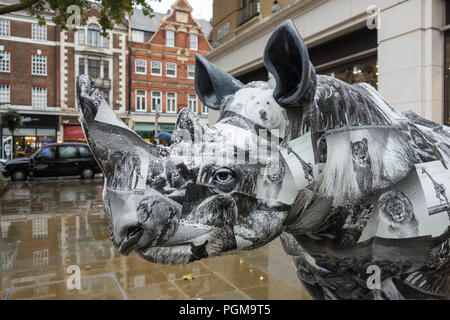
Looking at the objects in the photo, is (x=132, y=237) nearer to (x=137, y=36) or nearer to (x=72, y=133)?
(x=72, y=133)

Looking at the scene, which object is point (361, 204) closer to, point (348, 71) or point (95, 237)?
point (348, 71)

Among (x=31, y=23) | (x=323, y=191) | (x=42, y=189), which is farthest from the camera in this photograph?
(x=31, y=23)

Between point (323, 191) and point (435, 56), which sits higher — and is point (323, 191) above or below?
below

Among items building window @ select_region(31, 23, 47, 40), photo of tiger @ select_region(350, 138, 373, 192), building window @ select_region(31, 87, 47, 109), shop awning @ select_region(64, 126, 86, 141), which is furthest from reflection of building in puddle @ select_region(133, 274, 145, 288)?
building window @ select_region(31, 23, 47, 40)

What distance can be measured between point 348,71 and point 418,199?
5.46m

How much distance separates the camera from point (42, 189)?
1301cm

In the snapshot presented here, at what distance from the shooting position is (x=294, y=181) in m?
1.05

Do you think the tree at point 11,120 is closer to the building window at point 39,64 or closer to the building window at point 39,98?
the building window at point 39,98

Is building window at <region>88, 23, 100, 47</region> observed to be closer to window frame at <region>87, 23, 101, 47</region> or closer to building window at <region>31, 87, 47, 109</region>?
window frame at <region>87, 23, 101, 47</region>

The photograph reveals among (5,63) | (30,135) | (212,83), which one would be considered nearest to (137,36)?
(5,63)

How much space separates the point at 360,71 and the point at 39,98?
28135 mm

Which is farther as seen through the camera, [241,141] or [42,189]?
[42,189]

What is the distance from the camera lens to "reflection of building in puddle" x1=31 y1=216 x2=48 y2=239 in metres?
6.42

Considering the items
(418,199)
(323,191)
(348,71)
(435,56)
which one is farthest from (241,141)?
(348,71)
